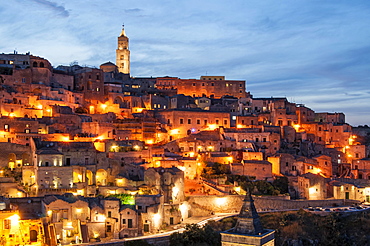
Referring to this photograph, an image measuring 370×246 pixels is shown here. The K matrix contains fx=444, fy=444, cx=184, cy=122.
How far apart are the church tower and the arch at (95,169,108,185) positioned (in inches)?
1688

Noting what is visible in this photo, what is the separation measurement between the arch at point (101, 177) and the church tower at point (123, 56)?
1688 inches

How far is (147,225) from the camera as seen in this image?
3219 cm

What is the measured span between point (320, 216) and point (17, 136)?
27.2 meters

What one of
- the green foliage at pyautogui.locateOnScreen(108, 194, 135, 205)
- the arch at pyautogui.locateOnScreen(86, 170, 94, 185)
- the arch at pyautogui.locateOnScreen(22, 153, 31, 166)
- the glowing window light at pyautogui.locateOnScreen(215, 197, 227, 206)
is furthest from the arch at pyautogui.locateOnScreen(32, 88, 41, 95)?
the glowing window light at pyautogui.locateOnScreen(215, 197, 227, 206)

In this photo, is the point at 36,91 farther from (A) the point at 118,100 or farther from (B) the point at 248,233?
(B) the point at 248,233

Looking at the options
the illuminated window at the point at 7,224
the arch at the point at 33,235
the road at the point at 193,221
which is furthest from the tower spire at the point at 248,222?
the illuminated window at the point at 7,224

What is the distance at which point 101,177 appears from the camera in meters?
38.4

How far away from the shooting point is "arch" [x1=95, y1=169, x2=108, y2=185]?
38281 mm

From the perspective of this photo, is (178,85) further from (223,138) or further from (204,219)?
(204,219)

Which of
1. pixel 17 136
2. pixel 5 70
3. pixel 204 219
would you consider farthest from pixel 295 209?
pixel 5 70

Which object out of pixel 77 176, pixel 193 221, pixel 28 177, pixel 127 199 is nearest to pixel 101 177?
pixel 77 176

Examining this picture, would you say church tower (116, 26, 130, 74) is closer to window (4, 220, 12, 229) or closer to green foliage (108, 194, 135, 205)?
green foliage (108, 194, 135, 205)

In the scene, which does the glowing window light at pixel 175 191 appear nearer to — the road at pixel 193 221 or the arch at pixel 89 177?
the road at pixel 193 221

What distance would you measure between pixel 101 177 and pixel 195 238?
12.4m
